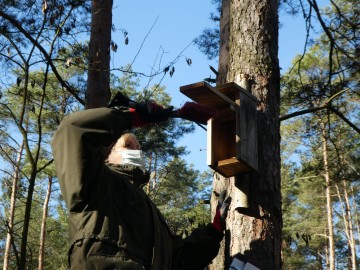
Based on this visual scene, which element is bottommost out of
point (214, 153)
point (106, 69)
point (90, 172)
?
point (90, 172)

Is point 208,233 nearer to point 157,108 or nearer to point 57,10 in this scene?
point 157,108

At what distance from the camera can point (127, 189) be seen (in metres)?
2.61

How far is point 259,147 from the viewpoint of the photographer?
308cm

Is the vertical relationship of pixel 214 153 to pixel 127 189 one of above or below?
above

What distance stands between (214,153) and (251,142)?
27cm

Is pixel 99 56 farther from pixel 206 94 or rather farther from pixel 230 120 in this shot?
pixel 206 94

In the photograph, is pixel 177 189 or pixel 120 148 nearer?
pixel 120 148

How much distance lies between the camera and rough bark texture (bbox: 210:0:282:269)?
2918 mm

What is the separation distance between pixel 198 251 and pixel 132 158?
0.71 m

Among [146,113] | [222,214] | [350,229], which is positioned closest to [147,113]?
[146,113]

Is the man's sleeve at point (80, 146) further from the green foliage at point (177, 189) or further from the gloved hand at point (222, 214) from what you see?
the green foliage at point (177, 189)

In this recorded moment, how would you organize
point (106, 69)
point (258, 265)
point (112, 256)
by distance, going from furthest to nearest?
point (106, 69), point (258, 265), point (112, 256)

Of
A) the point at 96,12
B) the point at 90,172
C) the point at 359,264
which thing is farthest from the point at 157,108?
the point at 359,264

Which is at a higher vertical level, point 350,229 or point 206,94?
point 350,229
